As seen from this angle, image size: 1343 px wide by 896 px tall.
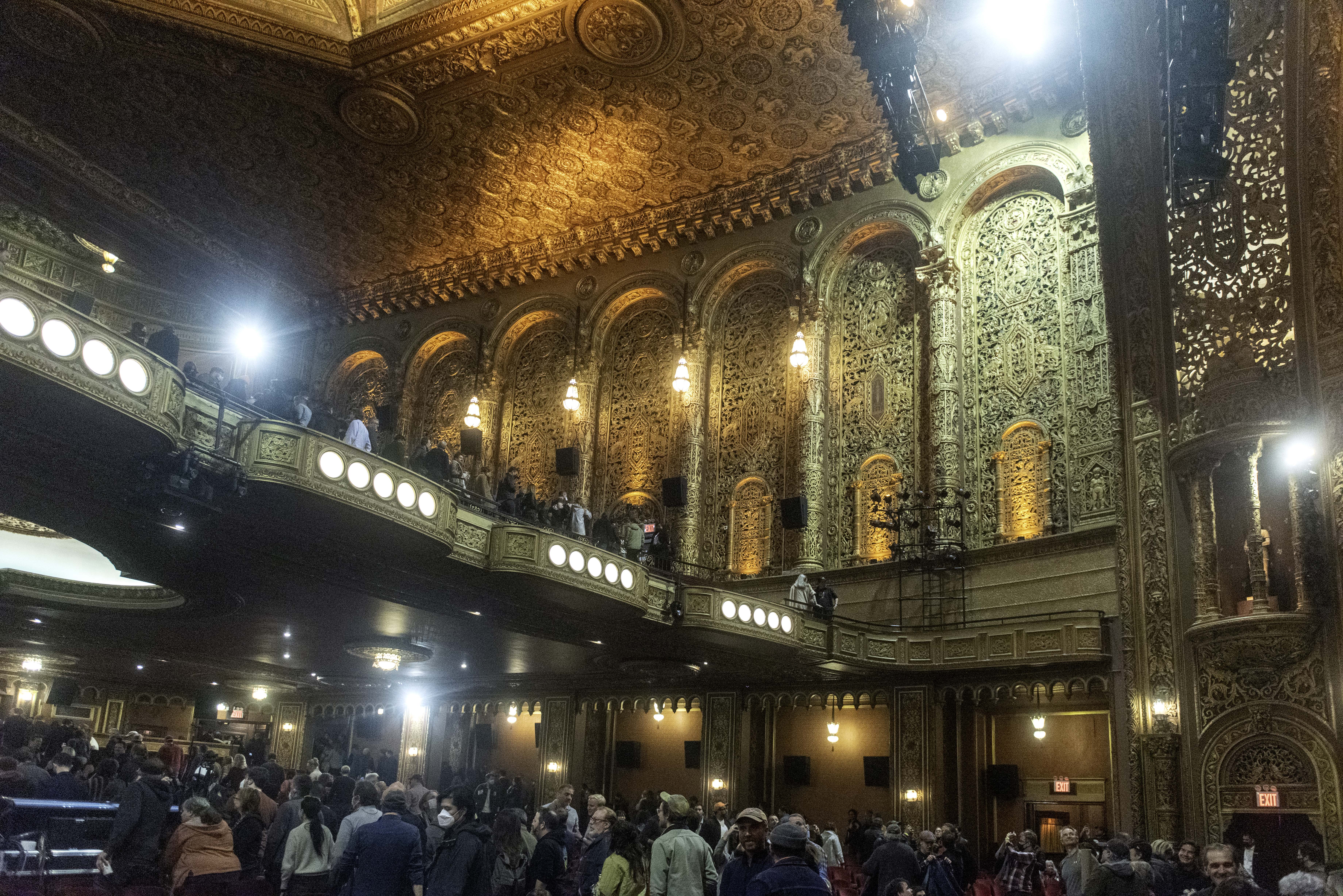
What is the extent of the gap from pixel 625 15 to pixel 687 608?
10.2 meters

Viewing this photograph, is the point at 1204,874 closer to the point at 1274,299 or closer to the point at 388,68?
the point at 1274,299

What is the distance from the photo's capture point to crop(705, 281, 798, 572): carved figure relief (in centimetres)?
2216

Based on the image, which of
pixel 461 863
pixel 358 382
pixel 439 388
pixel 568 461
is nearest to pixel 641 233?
pixel 568 461

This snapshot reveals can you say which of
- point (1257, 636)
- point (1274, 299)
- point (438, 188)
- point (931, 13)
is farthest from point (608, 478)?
point (1274, 299)

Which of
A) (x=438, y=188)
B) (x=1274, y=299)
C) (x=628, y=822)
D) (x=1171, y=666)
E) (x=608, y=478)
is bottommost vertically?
(x=628, y=822)

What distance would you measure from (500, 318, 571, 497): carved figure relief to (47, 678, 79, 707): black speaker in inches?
448

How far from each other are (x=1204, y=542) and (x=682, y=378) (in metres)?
10.3

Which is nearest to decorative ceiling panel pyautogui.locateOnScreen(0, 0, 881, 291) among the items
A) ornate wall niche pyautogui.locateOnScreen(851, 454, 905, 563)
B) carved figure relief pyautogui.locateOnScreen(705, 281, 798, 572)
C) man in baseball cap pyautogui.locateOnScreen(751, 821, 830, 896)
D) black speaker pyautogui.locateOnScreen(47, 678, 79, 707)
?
carved figure relief pyautogui.locateOnScreen(705, 281, 798, 572)

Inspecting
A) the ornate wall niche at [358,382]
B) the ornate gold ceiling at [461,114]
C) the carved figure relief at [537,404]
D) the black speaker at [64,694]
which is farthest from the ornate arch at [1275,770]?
the black speaker at [64,694]

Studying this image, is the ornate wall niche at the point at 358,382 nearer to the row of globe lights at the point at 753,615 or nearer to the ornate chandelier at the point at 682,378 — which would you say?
the ornate chandelier at the point at 682,378

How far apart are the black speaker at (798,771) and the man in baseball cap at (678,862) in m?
14.9

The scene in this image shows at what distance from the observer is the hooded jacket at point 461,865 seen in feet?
20.5

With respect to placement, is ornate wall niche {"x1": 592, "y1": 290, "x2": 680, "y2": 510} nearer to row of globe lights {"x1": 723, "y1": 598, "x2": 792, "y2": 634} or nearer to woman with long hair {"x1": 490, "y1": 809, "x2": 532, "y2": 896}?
row of globe lights {"x1": 723, "y1": 598, "x2": 792, "y2": 634}

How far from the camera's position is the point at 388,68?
1947 centimetres
